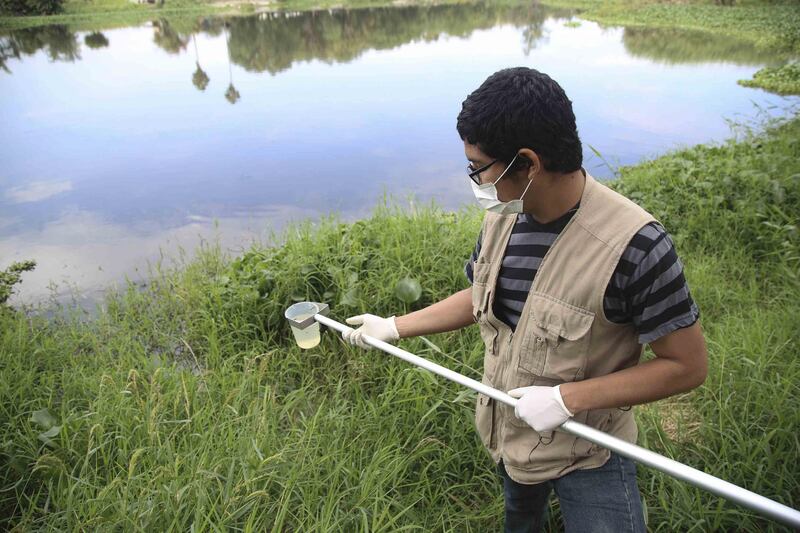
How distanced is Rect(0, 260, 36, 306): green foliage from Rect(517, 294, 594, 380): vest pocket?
13.0ft

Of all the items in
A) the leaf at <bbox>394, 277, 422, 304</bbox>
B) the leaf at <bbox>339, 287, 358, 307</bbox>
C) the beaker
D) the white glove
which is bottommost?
the leaf at <bbox>339, 287, 358, 307</bbox>

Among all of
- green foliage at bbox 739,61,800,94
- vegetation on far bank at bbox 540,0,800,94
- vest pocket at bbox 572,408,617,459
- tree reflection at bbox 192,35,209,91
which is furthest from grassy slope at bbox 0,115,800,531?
tree reflection at bbox 192,35,209,91

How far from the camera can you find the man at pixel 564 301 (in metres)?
1.04

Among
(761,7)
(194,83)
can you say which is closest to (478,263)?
(194,83)

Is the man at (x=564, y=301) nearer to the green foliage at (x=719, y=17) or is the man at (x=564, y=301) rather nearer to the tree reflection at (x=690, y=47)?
the tree reflection at (x=690, y=47)

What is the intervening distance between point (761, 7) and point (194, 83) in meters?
21.6

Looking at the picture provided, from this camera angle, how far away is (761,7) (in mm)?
19594

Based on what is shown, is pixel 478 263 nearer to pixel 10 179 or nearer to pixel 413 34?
pixel 10 179

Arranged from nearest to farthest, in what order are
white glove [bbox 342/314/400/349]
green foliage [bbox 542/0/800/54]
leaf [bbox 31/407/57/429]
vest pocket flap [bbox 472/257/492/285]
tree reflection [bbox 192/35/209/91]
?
vest pocket flap [bbox 472/257/492/285] < white glove [bbox 342/314/400/349] < leaf [bbox 31/407/57/429] < tree reflection [bbox 192/35/209/91] < green foliage [bbox 542/0/800/54]

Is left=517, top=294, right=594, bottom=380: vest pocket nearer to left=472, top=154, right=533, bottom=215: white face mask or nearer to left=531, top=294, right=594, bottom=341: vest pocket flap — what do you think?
left=531, top=294, right=594, bottom=341: vest pocket flap

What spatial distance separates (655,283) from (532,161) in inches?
14.4

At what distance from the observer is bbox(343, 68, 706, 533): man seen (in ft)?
3.43

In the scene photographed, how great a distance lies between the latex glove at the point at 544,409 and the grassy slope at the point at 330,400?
67cm

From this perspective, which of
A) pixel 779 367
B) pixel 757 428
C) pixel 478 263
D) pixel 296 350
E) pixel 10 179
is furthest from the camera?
pixel 10 179
